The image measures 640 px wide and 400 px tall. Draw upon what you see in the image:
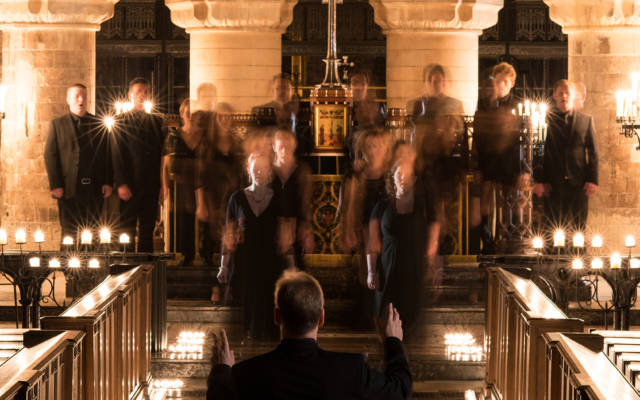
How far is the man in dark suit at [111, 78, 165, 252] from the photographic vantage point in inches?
396

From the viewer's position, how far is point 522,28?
18297mm

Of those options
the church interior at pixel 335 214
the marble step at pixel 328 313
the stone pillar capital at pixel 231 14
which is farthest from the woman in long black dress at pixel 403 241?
the stone pillar capital at pixel 231 14

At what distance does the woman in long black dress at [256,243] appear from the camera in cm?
Answer: 838

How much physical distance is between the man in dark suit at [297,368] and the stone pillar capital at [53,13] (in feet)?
32.4

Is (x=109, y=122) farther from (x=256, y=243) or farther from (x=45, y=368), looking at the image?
(x=45, y=368)

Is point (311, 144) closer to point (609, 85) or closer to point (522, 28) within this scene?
point (609, 85)

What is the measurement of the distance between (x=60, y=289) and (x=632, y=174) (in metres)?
6.06

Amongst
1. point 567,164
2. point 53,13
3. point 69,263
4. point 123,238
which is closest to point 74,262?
point 69,263

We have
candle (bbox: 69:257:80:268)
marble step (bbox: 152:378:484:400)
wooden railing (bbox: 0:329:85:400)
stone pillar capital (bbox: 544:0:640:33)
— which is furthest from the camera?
stone pillar capital (bbox: 544:0:640:33)

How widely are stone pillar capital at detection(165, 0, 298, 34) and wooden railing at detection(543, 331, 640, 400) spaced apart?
9255mm

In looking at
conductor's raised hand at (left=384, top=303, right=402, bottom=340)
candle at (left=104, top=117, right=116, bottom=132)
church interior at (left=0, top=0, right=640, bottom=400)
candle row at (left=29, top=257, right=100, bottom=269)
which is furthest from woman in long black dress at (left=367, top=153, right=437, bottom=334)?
conductor's raised hand at (left=384, top=303, right=402, bottom=340)

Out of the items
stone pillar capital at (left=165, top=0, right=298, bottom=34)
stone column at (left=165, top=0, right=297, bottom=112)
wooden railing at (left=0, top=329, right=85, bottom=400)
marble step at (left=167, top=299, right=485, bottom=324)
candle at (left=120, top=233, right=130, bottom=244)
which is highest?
stone pillar capital at (left=165, top=0, right=298, bottom=34)

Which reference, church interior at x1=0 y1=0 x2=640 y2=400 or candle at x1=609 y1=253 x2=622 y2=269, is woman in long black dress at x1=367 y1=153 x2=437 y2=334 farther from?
candle at x1=609 y1=253 x2=622 y2=269

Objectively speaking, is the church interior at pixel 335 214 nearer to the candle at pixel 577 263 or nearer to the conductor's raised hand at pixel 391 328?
the candle at pixel 577 263
